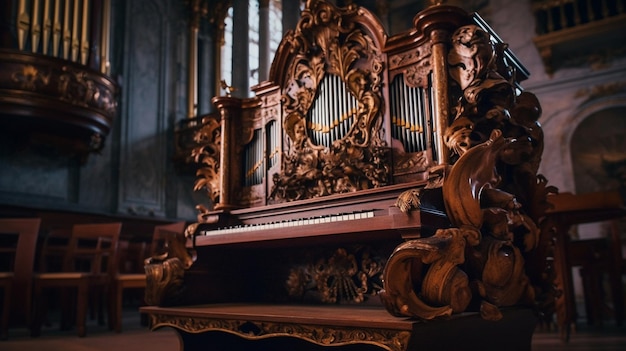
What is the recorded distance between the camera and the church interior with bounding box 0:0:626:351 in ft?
7.47

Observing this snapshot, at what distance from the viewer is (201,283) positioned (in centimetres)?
327

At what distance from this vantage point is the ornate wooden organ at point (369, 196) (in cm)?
220

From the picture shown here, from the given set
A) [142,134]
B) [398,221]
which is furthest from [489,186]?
[142,134]

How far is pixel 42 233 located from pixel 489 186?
563cm

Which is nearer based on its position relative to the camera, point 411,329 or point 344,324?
point 411,329

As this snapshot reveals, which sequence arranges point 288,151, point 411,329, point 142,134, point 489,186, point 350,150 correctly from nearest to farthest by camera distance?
1. point 411,329
2. point 489,186
3. point 350,150
4. point 288,151
5. point 142,134

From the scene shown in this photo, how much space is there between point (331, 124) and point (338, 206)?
1.95ft

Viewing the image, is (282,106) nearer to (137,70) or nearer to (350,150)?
(350,150)

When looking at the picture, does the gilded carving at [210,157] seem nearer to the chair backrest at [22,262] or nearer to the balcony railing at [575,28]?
the chair backrest at [22,262]

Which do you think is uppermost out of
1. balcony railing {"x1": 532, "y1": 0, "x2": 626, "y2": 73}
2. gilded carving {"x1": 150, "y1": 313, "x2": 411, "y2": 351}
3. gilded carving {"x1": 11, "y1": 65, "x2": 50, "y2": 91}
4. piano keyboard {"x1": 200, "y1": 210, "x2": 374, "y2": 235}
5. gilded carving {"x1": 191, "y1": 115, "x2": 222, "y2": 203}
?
balcony railing {"x1": 532, "y1": 0, "x2": 626, "y2": 73}

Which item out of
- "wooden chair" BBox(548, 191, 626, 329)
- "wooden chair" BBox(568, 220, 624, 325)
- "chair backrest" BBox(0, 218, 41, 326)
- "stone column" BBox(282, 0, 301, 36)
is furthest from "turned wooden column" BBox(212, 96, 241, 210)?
"stone column" BBox(282, 0, 301, 36)

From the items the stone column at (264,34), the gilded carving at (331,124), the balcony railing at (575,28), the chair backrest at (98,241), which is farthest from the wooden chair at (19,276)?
the balcony railing at (575,28)

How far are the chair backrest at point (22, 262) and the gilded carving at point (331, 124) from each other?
2.40 meters

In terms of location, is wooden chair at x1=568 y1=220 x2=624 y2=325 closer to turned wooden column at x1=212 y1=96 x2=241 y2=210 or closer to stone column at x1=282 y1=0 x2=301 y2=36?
turned wooden column at x1=212 y1=96 x2=241 y2=210
